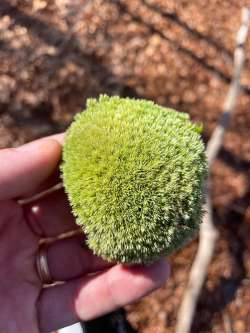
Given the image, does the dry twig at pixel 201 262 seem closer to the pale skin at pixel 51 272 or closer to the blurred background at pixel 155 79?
the blurred background at pixel 155 79

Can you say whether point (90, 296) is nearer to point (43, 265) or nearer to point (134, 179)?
point (43, 265)

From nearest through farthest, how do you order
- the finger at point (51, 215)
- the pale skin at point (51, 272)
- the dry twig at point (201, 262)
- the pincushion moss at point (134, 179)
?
the pincushion moss at point (134, 179), the pale skin at point (51, 272), the finger at point (51, 215), the dry twig at point (201, 262)

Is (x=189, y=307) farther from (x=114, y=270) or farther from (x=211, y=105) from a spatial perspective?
(x=211, y=105)

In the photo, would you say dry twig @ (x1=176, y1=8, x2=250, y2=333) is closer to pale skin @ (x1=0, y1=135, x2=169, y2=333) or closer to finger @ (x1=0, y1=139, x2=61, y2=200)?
pale skin @ (x1=0, y1=135, x2=169, y2=333)

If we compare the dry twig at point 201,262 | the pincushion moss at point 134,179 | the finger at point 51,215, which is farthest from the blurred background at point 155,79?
the pincushion moss at point 134,179

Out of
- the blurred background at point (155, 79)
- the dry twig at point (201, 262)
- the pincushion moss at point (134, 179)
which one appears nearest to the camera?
the pincushion moss at point (134, 179)

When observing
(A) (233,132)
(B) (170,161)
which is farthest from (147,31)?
(B) (170,161)

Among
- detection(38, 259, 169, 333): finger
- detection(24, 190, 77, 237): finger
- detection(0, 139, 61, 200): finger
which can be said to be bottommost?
detection(38, 259, 169, 333): finger

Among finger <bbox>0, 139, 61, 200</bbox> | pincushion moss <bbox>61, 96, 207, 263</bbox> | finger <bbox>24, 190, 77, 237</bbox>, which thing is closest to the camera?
pincushion moss <bbox>61, 96, 207, 263</bbox>

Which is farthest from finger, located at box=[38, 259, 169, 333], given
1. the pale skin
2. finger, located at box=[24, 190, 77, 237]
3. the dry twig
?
the dry twig
